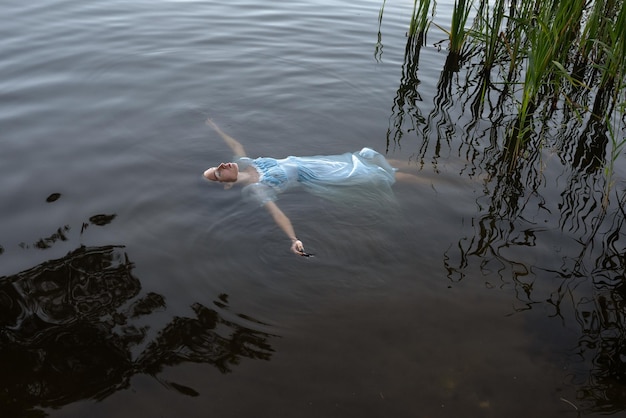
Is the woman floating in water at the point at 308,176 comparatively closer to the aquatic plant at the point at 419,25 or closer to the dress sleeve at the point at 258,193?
the dress sleeve at the point at 258,193

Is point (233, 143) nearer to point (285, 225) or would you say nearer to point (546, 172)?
point (285, 225)

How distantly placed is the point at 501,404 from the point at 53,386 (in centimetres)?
223

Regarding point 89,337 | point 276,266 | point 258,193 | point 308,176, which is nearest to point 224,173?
point 258,193

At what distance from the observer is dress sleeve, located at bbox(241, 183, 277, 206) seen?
4047mm

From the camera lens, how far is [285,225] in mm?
3684

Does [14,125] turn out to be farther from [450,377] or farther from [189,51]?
[450,377]

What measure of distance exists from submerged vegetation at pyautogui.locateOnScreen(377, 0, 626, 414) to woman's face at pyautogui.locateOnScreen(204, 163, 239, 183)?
5.61 ft

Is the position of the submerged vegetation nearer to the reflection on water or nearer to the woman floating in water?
the woman floating in water

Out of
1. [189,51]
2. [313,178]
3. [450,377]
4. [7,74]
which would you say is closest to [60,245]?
[313,178]

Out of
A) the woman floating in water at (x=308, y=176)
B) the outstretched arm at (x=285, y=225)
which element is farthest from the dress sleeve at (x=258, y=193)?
the outstretched arm at (x=285, y=225)

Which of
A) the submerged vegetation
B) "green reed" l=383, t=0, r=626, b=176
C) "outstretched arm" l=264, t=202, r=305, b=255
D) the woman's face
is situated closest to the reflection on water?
"outstretched arm" l=264, t=202, r=305, b=255

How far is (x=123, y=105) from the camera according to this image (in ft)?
17.4

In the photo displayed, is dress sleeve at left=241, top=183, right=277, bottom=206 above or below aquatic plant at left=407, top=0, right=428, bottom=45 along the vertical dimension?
below

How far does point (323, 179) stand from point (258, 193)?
0.56m
